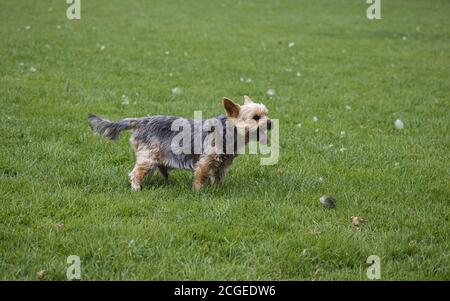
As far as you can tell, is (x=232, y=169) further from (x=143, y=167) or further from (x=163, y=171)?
(x=143, y=167)

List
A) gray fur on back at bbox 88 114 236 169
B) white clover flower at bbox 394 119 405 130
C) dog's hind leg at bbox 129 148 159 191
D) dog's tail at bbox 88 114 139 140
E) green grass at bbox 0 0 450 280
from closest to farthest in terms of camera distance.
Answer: green grass at bbox 0 0 450 280
dog's hind leg at bbox 129 148 159 191
gray fur on back at bbox 88 114 236 169
dog's tail at bbox 88 114 139 140
white clover flower at bbox 394 119 405 130

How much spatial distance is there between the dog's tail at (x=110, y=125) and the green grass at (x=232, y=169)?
48cm

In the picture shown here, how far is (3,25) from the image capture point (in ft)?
56.6

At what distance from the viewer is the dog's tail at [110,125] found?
673cm

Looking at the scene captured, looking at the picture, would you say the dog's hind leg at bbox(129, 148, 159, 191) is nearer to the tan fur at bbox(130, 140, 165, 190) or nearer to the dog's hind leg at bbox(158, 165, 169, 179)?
→ the tan fur at bbox(130, 140, 165, 190)

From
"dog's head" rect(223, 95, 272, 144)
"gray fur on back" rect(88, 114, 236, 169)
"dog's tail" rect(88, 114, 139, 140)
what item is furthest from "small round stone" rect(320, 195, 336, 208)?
"dog's tail" rect(88, 114, 139, 140)

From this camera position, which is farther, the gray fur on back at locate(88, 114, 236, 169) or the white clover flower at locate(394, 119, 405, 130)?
the white clover flower at locate(394, 119, 405, 130)

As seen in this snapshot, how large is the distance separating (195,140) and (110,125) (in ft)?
3.66

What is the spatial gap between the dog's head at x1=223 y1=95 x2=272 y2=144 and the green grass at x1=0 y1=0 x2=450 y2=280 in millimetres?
752

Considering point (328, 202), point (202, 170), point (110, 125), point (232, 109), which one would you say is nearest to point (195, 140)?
point (202, 170)

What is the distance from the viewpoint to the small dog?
6293mm

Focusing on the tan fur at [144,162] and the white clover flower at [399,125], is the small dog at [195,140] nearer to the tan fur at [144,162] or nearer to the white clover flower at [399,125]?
the tan fur at [144,162]

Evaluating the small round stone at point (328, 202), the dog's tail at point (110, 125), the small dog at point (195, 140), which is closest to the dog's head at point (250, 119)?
the small dog at point (195, 140)

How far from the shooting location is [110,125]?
6.73 meters
